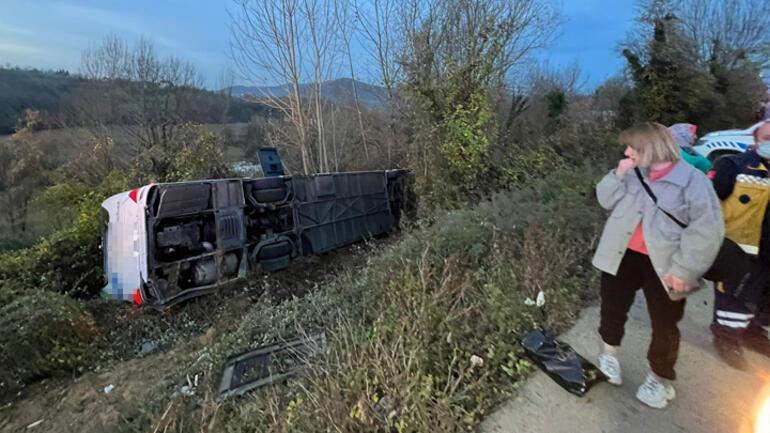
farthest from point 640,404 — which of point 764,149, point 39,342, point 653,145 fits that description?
point 39,342

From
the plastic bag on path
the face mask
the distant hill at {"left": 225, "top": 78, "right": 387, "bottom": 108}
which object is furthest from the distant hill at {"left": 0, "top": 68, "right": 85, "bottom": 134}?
the face mask

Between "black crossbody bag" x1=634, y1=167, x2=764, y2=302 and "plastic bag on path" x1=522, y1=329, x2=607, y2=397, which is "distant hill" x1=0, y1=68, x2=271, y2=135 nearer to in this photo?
"plastic bag on path" x1=522, y1=329, x2=607, y2=397

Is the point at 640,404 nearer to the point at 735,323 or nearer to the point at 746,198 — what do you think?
the point at 735,323

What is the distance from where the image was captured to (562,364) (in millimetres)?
2750

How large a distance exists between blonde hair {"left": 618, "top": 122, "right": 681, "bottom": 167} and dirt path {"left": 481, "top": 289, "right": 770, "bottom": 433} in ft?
4.53

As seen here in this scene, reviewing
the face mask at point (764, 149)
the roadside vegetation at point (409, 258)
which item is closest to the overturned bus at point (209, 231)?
the roadside vegetation at point (409, 258)

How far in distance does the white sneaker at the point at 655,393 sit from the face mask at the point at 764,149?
1.60 m

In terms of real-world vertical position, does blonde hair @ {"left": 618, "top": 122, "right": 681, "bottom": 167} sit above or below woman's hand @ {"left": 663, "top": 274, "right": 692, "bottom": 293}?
above

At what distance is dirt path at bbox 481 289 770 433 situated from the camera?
7.97 feet

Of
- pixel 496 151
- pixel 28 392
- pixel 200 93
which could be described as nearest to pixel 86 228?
pixel 28 392

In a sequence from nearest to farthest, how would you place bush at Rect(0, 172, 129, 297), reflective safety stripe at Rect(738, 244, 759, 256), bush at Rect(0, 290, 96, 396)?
1. reflective safety stripe at Rect(738, 244, 759, 256)
2. bush at Rect(0, 290, 96, 396)
3. bush at Rect(0, 172, 129, 297)

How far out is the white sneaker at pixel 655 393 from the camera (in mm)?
2508

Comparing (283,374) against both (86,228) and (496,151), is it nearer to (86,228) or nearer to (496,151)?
(496,151)

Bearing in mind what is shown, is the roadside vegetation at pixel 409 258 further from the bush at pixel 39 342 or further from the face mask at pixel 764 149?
the face mask at pixel 764 149
